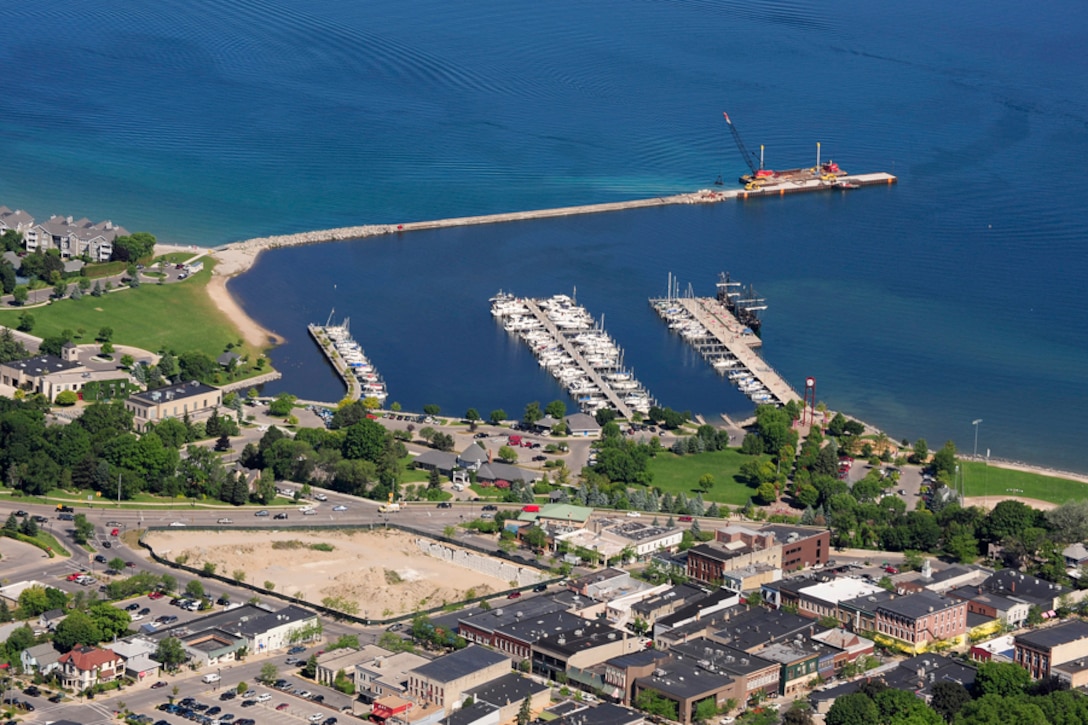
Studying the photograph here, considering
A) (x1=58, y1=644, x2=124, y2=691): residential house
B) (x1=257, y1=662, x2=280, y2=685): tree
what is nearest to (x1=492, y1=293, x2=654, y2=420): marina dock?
(x1=257, y1=662, x2=280, y2=685): tree

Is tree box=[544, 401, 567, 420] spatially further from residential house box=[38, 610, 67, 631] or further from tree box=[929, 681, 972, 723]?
tree box=[929, 681, 972, 723]

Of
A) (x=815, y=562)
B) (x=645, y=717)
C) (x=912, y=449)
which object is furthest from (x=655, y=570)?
(x=912, y=449)

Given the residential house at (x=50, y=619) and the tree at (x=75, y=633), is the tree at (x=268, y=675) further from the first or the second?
the residential house at (x=50, y=619)

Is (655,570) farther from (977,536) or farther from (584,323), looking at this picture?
(584,323)

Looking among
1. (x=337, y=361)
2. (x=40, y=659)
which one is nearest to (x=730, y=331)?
(x=337, y=361)

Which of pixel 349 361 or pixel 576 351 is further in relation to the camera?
pixel 576 351

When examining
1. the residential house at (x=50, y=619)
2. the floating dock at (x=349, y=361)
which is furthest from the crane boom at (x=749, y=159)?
the residential house at (x=50, y=619)

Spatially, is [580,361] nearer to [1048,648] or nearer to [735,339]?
[735,339]
